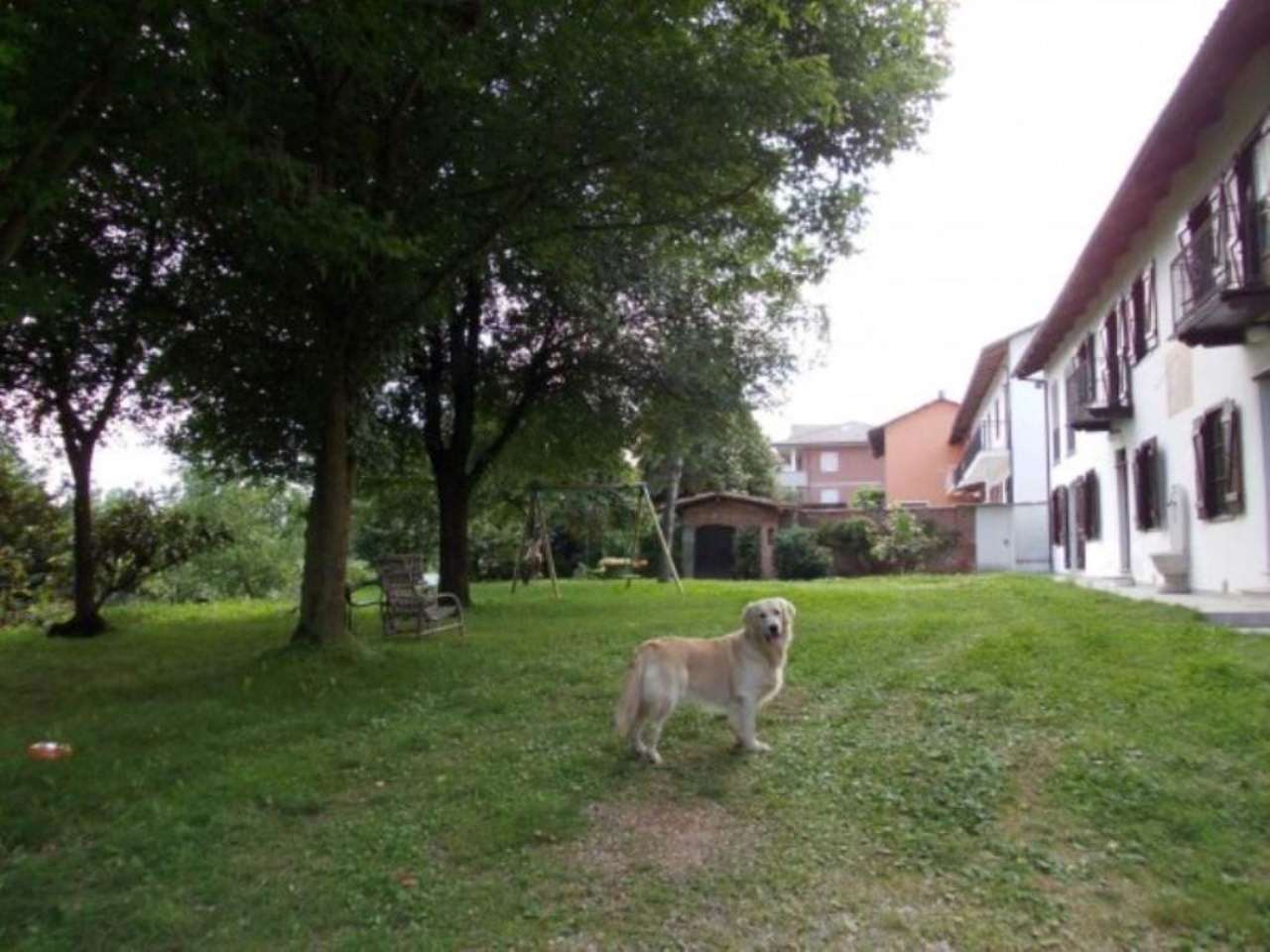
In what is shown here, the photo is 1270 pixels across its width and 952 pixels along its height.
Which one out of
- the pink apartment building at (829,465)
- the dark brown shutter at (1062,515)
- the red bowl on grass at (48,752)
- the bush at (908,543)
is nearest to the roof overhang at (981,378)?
the bush at (908,543)

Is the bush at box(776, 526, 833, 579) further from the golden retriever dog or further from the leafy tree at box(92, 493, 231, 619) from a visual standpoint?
the golden retriever dog

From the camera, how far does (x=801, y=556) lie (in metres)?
29.5

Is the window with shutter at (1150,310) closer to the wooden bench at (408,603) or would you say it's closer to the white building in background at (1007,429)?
the wooden bench at (408,603)

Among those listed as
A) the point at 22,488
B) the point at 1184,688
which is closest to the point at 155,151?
the point at 1184,688

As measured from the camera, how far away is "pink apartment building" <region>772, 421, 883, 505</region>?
228ft

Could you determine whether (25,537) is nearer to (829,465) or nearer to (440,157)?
(440,157)

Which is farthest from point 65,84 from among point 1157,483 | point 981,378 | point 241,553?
point 981,378

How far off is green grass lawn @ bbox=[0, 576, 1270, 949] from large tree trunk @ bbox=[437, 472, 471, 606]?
6844mm

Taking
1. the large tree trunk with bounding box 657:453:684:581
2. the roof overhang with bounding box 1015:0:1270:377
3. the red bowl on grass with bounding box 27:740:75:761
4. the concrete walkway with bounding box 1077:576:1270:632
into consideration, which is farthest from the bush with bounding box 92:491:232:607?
the roof overhang with bounding box 1015:0:1270:377

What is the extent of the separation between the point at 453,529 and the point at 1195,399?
1075 cm

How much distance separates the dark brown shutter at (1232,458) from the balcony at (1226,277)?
93 cm

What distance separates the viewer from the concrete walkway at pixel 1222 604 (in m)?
9.41

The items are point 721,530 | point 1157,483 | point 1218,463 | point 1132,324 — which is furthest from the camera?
point 721,530

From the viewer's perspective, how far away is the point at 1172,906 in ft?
12.5
